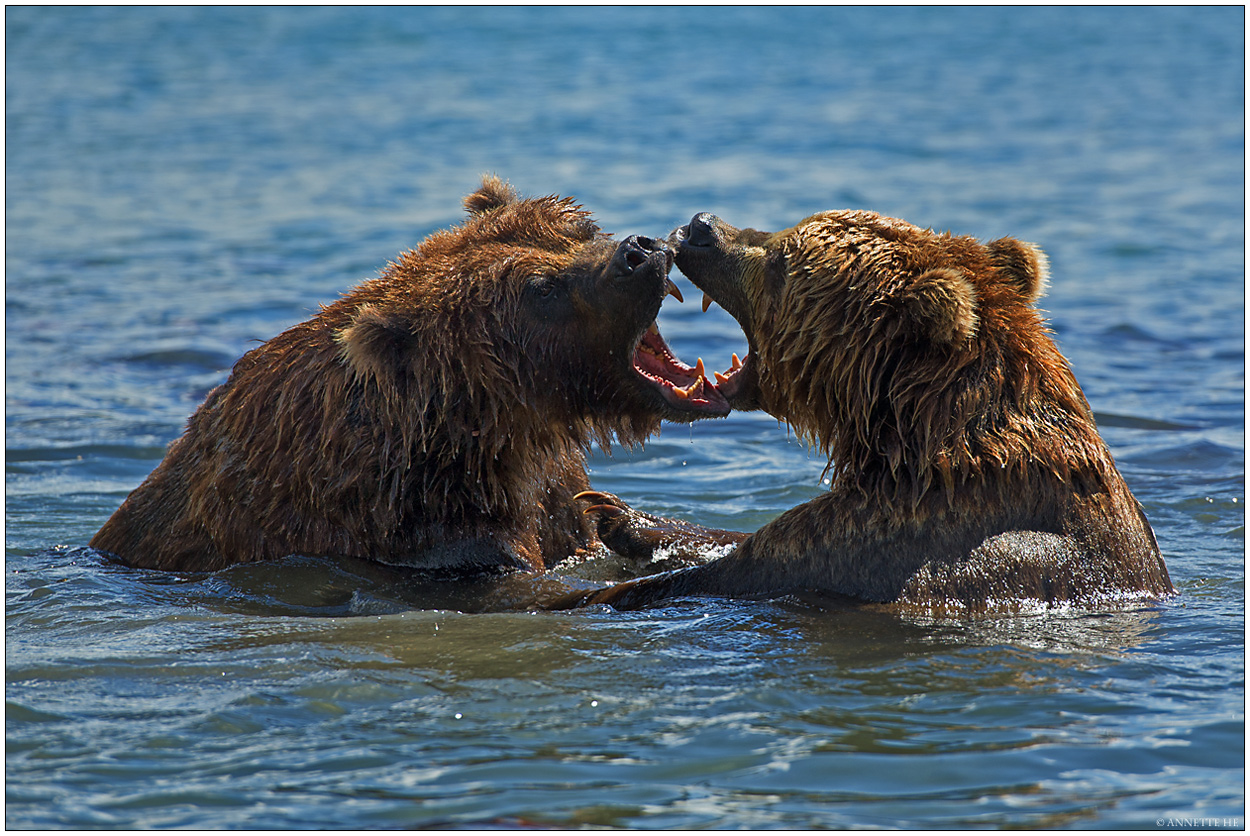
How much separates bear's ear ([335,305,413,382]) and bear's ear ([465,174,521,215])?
2.97 feet

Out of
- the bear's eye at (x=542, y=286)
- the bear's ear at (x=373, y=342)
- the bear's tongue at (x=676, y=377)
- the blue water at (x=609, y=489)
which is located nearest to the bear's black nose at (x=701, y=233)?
the bear's tongue at (x=676, y=377)

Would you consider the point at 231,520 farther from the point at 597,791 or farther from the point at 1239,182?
the point at 1239,182

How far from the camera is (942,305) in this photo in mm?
4953

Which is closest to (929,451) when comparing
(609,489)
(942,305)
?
(942,305)

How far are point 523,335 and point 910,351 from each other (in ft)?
5.17

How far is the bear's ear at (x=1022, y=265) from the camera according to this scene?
5.54 metres

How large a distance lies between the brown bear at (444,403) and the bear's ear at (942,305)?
1.01 metres

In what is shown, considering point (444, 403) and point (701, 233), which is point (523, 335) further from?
point (701, 233)

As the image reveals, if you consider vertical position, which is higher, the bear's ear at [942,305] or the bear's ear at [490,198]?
the bear's ear at [490,198]

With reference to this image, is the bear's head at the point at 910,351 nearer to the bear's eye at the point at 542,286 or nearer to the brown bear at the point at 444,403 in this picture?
the brown bear at the point at 444,403

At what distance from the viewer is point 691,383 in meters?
6.02

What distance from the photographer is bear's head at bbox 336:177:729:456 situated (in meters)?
5.51

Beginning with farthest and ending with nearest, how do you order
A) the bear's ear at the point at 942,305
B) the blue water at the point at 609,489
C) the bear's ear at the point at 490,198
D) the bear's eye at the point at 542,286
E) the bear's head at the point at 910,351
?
the bear's ear at the point at 490,198, the bear's eye at the point at 542,286, the bear's head at the point at 910,351, the bear's ear at the point at 942,305, the blue water at the point at 609,489

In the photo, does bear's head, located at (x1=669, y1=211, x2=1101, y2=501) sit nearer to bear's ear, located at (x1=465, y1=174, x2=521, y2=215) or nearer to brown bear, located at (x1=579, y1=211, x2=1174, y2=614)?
brown bear, located at (x1=579, y1=211, x2=1174, y2=614)
